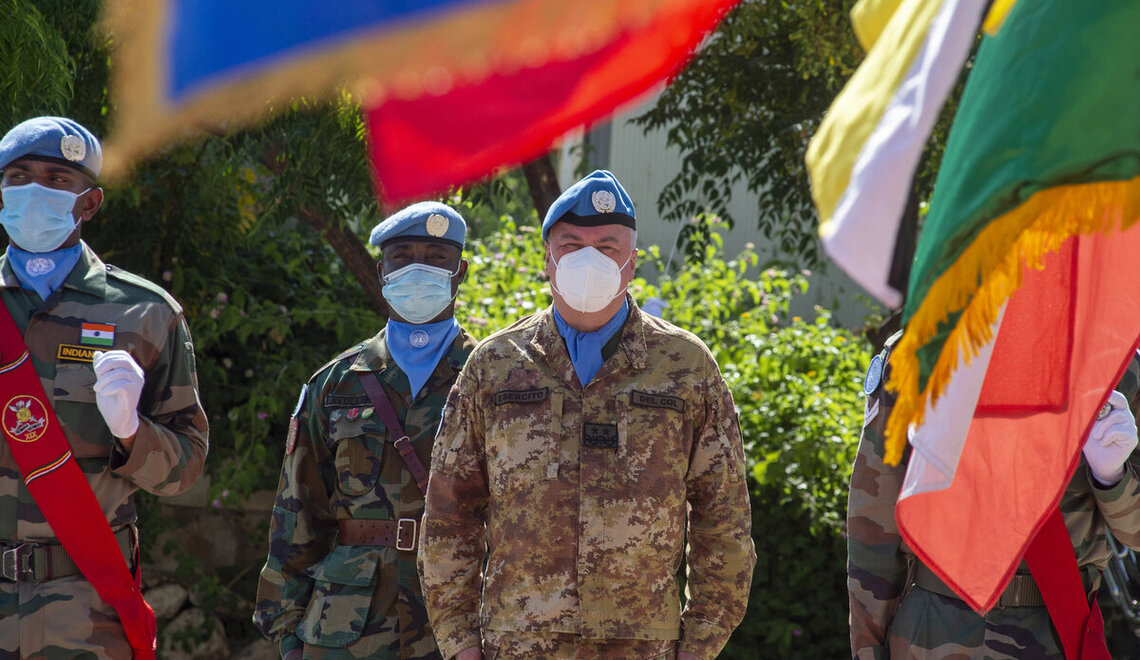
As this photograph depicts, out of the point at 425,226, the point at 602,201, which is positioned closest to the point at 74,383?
the point at 425,226

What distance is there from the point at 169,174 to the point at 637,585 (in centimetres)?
500

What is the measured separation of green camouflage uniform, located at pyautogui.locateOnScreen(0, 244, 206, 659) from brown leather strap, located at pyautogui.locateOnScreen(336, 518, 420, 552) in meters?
0.53

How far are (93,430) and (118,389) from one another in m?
0.25

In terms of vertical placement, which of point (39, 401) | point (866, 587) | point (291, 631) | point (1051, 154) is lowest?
point (291, 631)

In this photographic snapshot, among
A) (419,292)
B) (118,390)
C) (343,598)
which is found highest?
(419,292)

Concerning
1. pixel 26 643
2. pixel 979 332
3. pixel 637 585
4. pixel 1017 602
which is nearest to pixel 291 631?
pixel 26 643

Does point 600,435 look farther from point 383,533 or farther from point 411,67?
point 411,67

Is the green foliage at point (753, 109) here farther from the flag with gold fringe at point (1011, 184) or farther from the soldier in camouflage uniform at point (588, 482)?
the flag with gold fringe at point (1011, 184)

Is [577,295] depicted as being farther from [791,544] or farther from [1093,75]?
[791,544]

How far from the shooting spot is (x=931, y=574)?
334cm

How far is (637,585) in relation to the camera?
10.7 ft

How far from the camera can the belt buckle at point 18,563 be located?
364 cm

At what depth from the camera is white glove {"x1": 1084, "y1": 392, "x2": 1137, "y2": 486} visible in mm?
3125

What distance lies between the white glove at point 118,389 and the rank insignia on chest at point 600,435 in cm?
135
